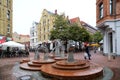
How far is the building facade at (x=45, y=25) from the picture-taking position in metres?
62.9

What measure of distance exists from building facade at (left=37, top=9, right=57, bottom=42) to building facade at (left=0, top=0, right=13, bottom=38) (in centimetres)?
2110

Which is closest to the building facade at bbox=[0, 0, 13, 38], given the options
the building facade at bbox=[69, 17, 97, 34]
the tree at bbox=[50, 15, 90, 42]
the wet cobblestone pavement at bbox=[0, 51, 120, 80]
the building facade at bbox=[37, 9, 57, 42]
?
the tree at bbox=[50, 15, 90, 42]

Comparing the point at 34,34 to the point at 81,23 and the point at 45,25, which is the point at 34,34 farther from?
the point at 81,23

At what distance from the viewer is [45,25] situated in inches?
2574

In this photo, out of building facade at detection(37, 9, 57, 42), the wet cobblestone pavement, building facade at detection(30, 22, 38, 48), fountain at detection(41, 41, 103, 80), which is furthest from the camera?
building facade at detection(30, 22, 38, 48)

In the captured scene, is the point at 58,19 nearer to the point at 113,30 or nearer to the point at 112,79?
the point at 113,30

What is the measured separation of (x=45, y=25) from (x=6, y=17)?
25.9m

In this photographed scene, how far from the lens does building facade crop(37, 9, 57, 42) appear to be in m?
62.9

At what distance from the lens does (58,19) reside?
138 ft

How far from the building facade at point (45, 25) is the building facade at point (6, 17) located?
21.1 meters

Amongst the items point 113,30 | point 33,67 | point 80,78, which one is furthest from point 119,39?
point 80,78

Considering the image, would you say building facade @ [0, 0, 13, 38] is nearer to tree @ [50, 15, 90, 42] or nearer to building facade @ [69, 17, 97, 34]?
tree @ [50, 15, 90, 42]

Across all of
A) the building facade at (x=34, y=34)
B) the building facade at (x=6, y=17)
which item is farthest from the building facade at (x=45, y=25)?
the building facade at (x=6, y=17)

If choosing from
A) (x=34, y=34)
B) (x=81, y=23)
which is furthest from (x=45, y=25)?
(x=81, y=23)
